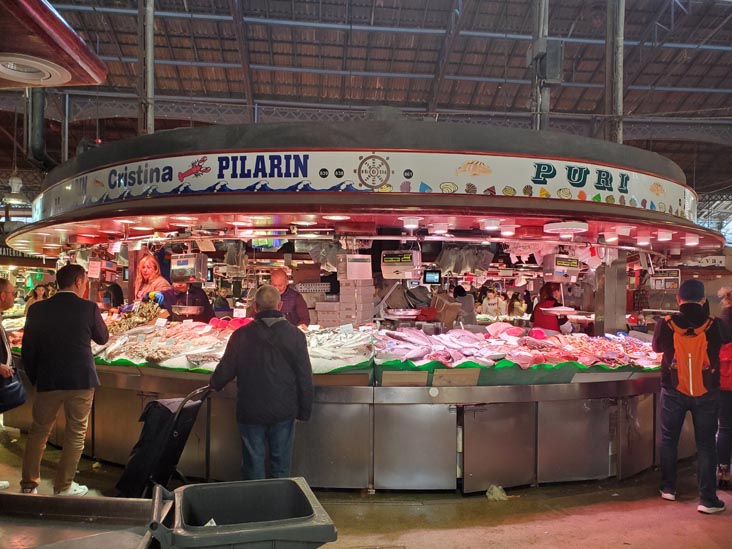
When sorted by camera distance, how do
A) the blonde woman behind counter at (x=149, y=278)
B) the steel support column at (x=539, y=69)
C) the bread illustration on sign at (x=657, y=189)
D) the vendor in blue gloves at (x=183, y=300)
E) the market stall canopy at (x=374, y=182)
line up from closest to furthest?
the market stall canopy at (x=374, y=182), the bread illustration on sign at (x=657, y=189), the vendor in blue gloves at (x=183, y=300), the blonde woman behind counter at (x=149, y=278), the steel support column at (x=539, y=69)

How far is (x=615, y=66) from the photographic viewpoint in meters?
9.59

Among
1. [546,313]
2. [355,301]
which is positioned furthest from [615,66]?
[355,301]

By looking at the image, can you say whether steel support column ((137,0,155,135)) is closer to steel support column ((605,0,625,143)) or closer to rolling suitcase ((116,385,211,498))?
rolling suitcase ((116,385,211,498))

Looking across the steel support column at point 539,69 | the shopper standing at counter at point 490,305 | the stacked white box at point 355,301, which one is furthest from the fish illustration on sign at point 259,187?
the shopper standing at counter at point 490,305

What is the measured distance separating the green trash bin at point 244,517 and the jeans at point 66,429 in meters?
3.16

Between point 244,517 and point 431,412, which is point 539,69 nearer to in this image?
point 431,412

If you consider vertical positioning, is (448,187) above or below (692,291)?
above

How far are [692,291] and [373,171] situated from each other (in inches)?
129

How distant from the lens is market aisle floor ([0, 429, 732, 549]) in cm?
446

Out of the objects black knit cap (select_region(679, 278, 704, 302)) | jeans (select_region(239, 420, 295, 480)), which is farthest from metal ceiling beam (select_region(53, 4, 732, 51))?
jeans (select_region(239, 420, 295, 480))

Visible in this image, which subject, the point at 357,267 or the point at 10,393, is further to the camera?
the point at 357,267

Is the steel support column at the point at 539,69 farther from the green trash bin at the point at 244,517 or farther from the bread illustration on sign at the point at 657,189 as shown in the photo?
the green trash bin at the point at 244,517

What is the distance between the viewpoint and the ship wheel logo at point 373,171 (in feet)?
20.3

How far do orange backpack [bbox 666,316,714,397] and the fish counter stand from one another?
70 cm
